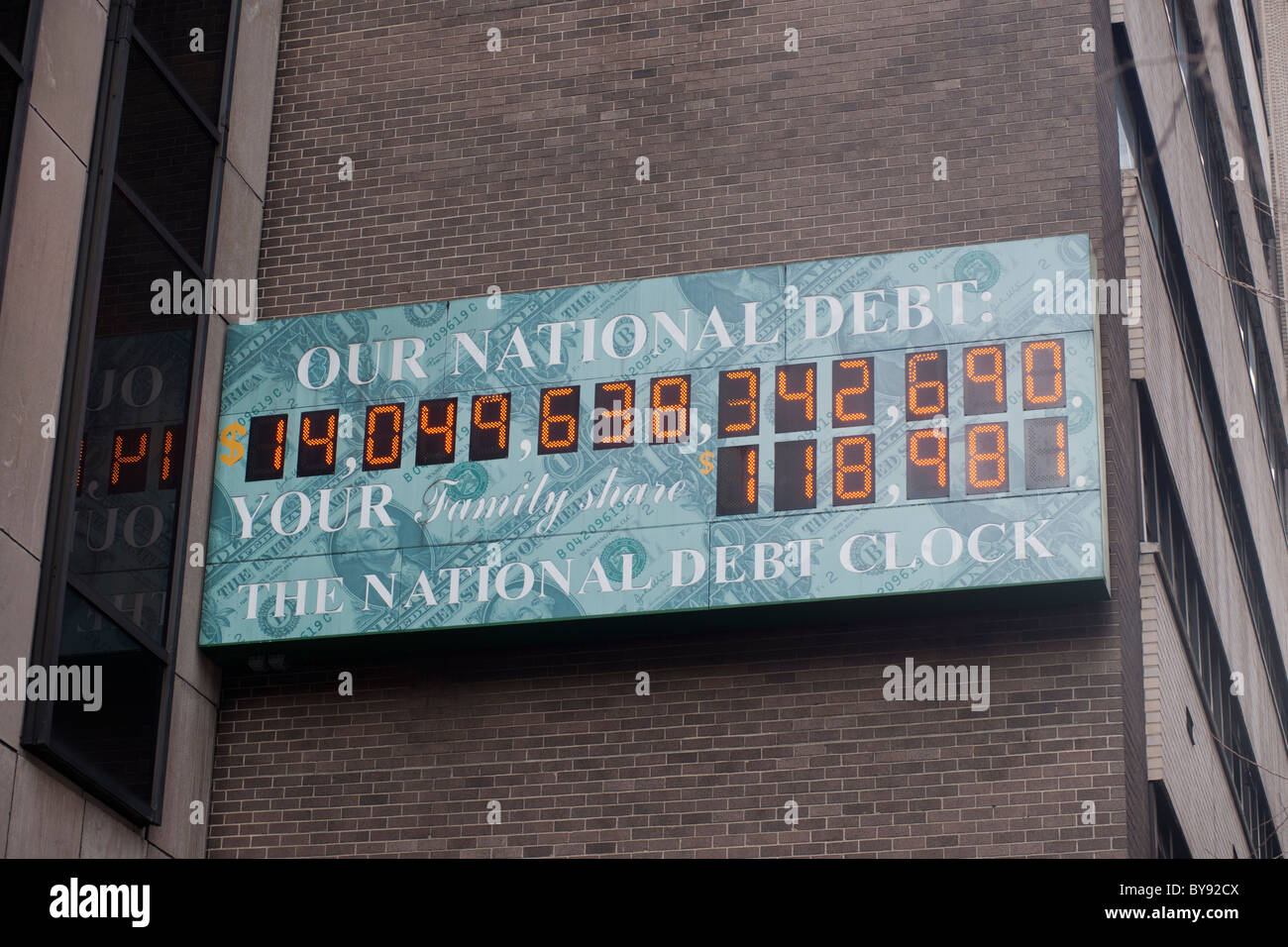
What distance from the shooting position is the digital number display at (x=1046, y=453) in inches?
677

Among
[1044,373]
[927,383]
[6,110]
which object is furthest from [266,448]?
[1044,373]

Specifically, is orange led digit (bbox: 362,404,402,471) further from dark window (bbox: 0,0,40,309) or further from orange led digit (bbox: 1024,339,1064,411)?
orange led digit (bbox: 1024,339,1064,411)

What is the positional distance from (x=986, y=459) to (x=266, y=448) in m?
6.45

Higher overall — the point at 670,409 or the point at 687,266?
the point at 687,266

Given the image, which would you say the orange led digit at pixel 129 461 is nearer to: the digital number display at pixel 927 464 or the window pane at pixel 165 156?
the window pane at pixel 165 156

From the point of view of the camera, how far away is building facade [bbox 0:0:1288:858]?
55.8ft

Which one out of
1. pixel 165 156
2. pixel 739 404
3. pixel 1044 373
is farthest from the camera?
pixel 165 156

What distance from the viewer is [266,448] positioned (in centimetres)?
1942

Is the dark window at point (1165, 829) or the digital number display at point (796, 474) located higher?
the digital number display at point (796, 474)

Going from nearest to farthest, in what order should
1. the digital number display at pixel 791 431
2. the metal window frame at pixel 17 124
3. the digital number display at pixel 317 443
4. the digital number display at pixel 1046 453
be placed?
the metal window frame at pixel 17 124 → the digital number display at pixel 1046 453 → the digital number display at pixel 791 431 → the digital number display at pixel 317 443

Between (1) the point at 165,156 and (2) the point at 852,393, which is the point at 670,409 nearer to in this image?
(2) the point at 852,393

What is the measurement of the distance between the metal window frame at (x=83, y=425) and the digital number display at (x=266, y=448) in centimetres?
52

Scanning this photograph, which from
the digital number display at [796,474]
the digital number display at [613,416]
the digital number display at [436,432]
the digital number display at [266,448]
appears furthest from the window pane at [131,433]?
the digital number display at [796,474]

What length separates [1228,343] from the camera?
94.3 ft
